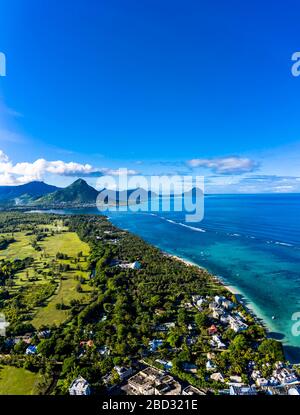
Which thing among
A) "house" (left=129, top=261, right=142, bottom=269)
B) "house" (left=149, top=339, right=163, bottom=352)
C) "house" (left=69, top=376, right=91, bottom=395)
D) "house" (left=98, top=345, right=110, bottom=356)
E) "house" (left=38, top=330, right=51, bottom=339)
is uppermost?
"house" (left=129, top=261, right=142, bottom=269)

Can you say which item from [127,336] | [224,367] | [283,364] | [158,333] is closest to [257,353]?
[283,364]

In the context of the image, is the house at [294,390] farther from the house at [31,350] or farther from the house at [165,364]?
the house at [31,350]

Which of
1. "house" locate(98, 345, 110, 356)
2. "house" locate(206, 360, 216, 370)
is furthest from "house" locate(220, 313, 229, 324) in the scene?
"house" locate(98, 345, 110, 356)

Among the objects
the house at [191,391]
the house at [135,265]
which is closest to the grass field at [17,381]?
the house at [191,391]

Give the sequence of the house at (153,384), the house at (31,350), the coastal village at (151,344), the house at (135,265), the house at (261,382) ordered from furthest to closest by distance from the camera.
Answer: the house at (135,265) < the house at (31,350) < the coastal village at (151,344) < the house at (261,382) < the house at (153,384)

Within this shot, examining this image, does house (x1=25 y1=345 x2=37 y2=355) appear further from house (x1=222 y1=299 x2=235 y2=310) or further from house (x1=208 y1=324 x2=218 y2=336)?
house (x1=222 y1=299 x2=235 y2=310)

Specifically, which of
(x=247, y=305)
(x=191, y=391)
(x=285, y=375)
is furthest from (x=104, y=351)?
(x=247, y=305)

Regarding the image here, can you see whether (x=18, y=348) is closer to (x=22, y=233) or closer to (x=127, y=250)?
(x=127, y=250)
